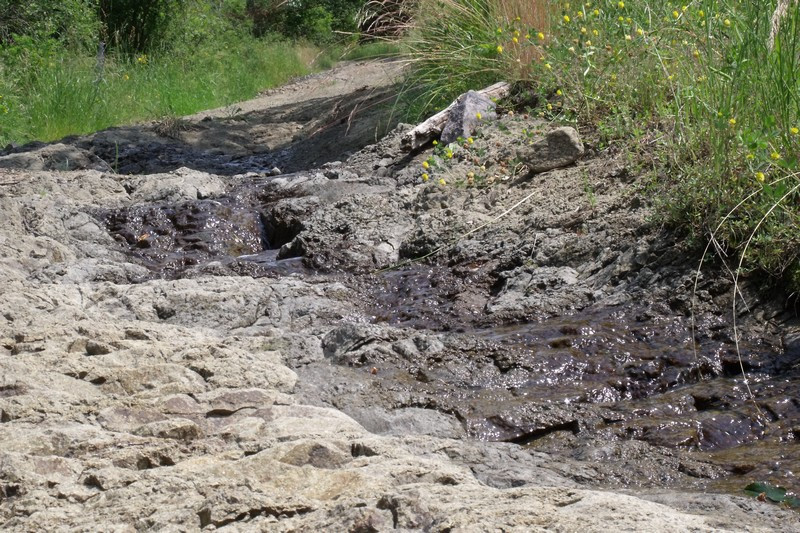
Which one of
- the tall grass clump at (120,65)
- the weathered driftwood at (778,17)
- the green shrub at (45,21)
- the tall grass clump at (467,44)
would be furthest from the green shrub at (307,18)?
the weathered driftwood at (778,17)

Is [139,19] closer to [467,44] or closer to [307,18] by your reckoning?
[307,18]

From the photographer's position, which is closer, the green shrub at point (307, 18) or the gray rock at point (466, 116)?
the gray rock at point (466, 116)

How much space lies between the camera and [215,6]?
71.6ft

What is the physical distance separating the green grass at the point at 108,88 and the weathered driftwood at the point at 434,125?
4.97 ft

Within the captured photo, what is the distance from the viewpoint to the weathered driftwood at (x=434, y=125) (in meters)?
6.84

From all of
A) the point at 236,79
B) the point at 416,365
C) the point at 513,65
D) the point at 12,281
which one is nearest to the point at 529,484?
the point at 416,365

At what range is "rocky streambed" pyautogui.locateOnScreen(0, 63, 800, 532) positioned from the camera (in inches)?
88.6

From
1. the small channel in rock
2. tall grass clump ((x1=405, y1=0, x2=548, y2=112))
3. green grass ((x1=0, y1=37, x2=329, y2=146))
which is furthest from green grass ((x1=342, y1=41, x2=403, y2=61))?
the small channel in rock

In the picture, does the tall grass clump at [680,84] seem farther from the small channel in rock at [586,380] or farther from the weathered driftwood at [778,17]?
the small channel in rock at [586,380]

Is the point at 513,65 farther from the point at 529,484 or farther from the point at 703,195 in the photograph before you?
the point at 529,484

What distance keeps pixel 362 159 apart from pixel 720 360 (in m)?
4.51

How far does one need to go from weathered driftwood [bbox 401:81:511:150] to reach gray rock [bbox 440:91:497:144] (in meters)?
0.09

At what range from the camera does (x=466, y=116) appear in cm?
658

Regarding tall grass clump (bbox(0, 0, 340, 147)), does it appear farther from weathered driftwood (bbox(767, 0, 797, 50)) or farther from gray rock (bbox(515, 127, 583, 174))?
weathered driftwood (bbox(767, 0, 797, 50))
